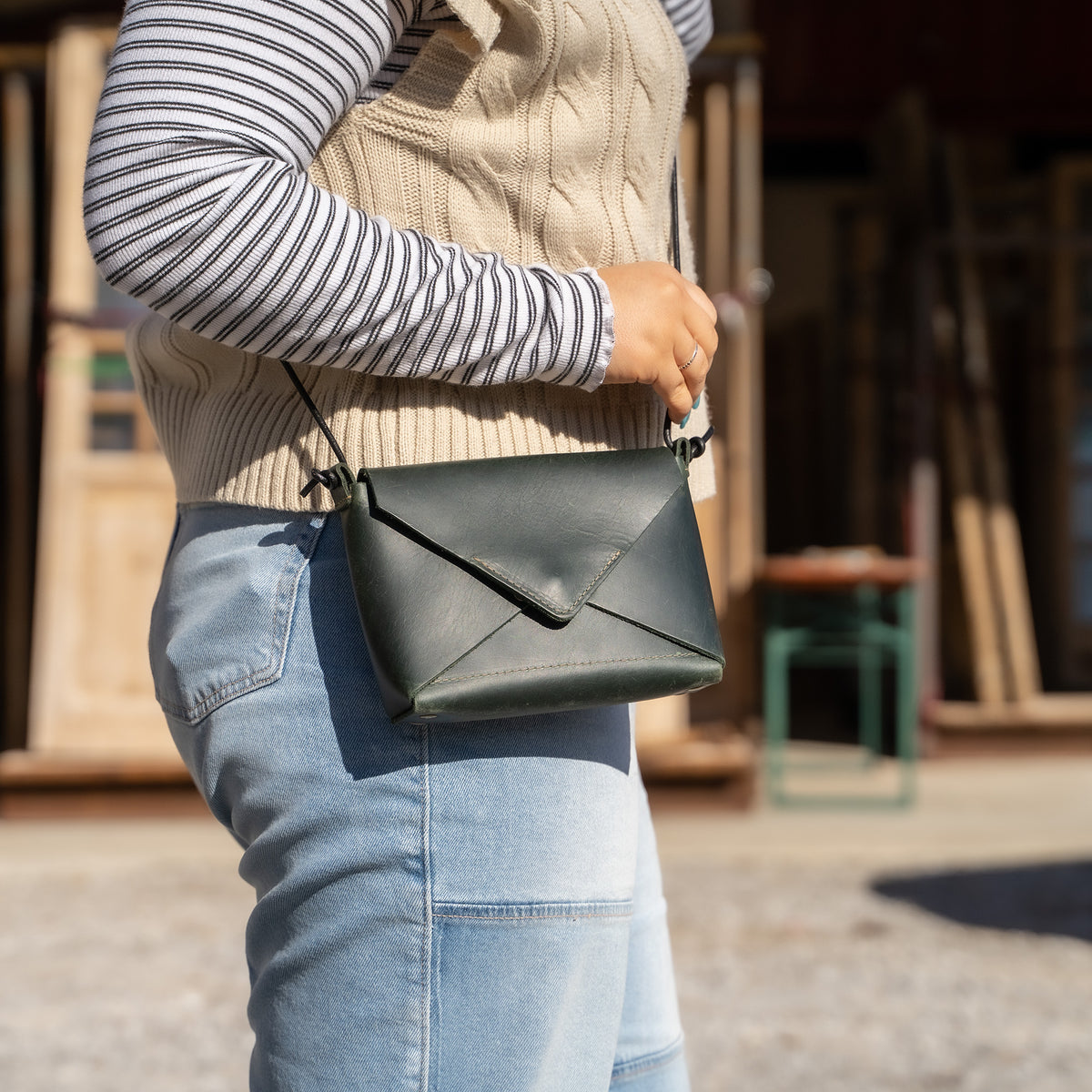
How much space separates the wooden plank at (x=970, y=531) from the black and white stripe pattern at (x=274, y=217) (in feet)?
15.4

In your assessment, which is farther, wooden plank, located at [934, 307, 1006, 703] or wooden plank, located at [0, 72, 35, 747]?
wooden plank, located at [934, 307, 1006, 703]

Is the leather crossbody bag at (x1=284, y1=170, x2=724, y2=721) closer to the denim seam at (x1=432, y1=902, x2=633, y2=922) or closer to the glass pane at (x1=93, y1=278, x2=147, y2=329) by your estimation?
the denim seam at (x1=432, y1=902, x2=633, y2=922)

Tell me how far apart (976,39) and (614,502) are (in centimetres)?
571

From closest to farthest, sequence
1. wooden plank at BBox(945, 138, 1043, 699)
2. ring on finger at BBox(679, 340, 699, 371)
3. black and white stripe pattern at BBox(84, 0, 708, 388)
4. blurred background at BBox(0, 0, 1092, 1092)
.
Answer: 1. black and white stripe pattern at BBox(84, 0, 708, 388)
2. ring on finger at BBox(679, 340, 699, 371)
3. blurred background at BBox(0, 0, 1092, 1092)
4. wooden plank at BBox(945, 138, 1043, 699)

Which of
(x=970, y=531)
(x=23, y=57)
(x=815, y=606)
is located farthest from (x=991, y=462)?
(x=23, y=57)

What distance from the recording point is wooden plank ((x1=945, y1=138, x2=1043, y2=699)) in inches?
203

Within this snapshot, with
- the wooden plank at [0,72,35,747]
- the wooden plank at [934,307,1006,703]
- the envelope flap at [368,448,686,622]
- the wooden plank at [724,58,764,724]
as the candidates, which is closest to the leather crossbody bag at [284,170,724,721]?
the envelope flap at [368,448,686,622]

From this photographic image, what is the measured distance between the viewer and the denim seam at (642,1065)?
3.40 feet

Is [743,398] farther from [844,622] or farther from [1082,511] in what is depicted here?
[1082,511]

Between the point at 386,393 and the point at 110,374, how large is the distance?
3.66 metres

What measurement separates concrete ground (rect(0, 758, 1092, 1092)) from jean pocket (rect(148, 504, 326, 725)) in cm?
175

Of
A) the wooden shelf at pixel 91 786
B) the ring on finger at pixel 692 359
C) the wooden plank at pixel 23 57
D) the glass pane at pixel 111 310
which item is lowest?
the wooden shelf at pixel 91 786

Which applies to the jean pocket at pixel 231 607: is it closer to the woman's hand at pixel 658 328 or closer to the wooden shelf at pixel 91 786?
the woman's hand at pixel 658 328

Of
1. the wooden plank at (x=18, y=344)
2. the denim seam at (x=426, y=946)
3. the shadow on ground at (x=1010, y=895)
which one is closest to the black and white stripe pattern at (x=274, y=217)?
the denim seam at (x=426, y=946)
